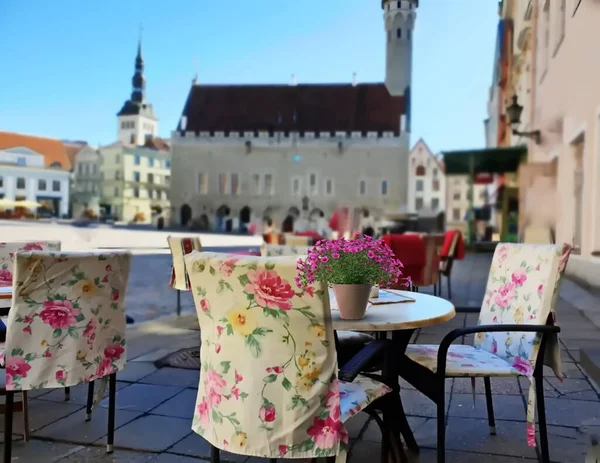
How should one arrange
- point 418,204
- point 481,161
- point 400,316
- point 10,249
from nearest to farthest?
point 400,316
point 10,249
point 481,161
point 418,204

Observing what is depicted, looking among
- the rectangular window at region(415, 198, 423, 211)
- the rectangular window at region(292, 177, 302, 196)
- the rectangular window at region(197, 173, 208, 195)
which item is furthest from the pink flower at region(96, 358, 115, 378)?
the rectangular window at region(197, 173, 208, 195)

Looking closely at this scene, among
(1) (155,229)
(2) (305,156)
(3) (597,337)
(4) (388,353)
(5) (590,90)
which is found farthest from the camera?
(1) (155,229)

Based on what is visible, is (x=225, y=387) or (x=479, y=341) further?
(x=479, y=341)

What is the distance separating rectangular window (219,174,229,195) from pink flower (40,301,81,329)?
60.6 ft

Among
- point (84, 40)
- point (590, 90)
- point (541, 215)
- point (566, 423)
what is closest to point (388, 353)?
point (566, 423)

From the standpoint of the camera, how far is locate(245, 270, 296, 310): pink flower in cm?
115

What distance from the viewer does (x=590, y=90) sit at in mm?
4789

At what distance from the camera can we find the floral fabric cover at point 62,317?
1.68 metres

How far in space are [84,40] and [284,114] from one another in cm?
1318

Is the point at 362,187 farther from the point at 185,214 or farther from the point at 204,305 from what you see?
the point at 204,305

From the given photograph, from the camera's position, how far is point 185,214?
21375 millimetres

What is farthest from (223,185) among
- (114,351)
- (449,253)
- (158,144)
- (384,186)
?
(114,351)

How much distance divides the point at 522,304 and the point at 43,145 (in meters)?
9.79

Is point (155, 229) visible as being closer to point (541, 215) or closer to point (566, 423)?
point (541, 215)
